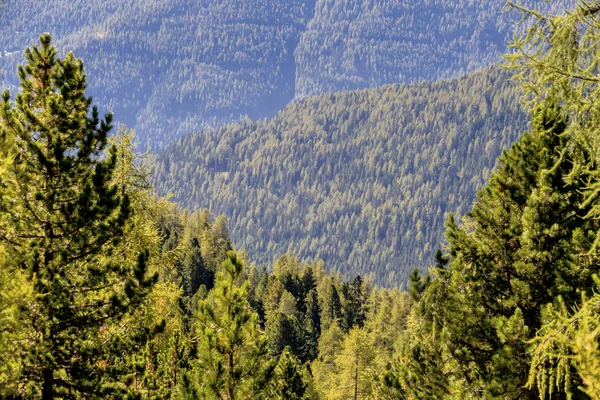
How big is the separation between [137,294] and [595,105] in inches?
336

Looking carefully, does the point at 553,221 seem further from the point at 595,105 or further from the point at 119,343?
the point at 119,343

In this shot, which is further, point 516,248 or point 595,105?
point 516,248

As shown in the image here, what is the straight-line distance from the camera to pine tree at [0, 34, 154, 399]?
9844 mm

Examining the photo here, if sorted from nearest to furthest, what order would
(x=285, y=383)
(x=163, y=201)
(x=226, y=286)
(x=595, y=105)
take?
(x=595, y=105) < (x=226, y=286) < (x=163, y=201) < (x=285, y=383)

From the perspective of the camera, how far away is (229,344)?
11.2 m

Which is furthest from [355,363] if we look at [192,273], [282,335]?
[192,273]

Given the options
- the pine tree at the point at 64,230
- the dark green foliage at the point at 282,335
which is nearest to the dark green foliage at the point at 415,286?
the pine tree at the point at 64,230

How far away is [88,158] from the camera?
11172mm

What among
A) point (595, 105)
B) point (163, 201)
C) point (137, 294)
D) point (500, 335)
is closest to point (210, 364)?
point (137, 294)

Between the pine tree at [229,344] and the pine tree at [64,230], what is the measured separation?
1.44m

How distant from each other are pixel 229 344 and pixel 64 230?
394 cm

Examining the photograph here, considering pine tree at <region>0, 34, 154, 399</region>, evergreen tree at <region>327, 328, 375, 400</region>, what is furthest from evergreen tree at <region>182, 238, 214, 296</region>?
pine tree at <region>0, 34, 154, 399</region>

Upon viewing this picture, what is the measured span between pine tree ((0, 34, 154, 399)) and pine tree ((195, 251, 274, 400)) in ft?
4.73

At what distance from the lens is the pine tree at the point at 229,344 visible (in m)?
10.9
